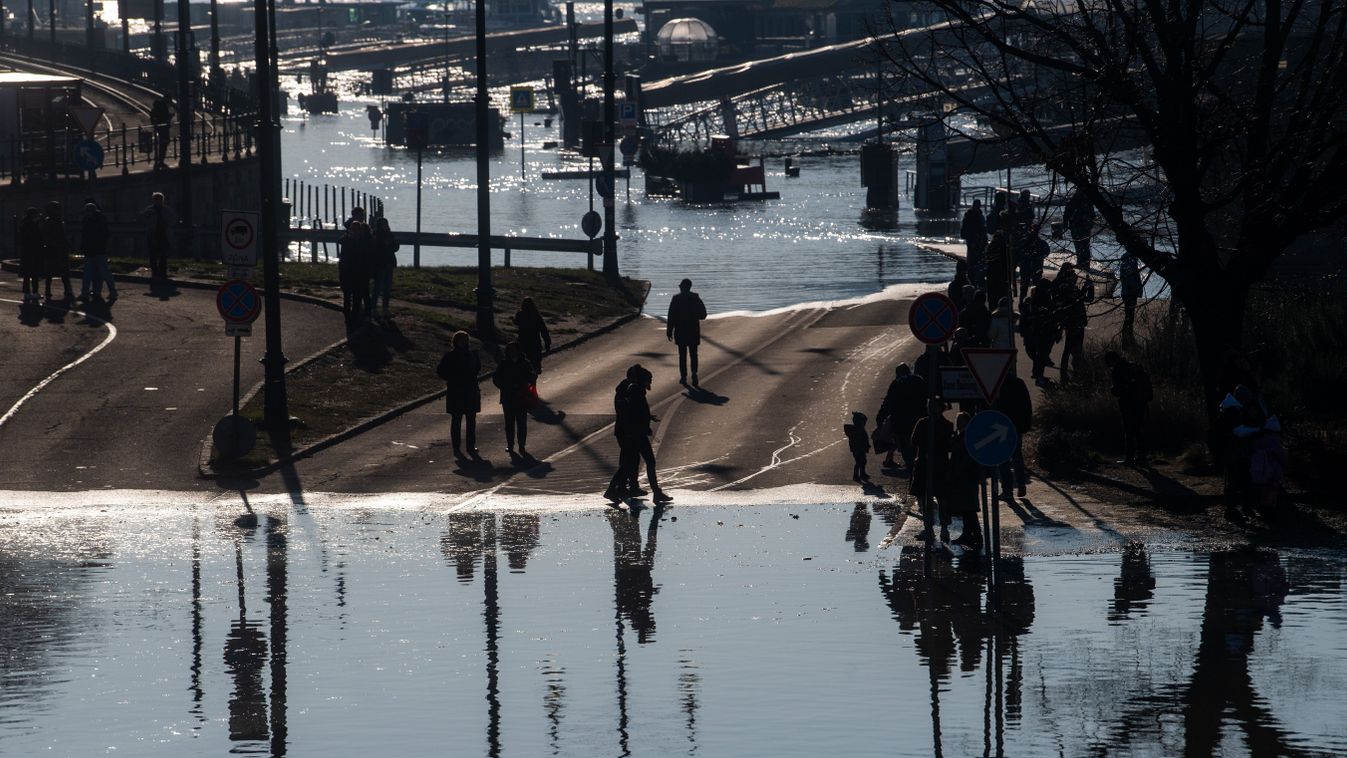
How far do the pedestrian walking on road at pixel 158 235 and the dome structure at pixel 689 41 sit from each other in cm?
13875

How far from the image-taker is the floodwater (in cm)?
1134

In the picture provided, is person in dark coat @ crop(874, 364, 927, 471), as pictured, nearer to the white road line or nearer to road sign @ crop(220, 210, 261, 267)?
road sign @ crop(220, 210, 261, 267)

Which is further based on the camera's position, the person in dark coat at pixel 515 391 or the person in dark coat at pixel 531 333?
the person in dark coat at pixel 531 333

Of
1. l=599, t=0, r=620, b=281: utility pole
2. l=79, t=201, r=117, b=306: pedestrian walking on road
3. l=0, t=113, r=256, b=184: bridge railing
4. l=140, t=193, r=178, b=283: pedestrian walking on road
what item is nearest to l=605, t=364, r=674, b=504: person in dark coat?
l=79, t=201, r=117, b=306: pedestrian walking on road

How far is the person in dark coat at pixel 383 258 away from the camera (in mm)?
31062

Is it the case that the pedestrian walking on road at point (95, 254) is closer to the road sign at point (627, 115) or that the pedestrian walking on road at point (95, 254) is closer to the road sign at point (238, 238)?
the road sign at point (238, 238)

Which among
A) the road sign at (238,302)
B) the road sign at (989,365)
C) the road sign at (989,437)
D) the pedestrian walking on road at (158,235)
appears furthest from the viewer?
the pedestrian walking on road at (158,235)

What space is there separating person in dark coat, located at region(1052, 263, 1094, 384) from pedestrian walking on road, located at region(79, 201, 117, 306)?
52.6 ft

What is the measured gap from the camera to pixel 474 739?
36.9ft

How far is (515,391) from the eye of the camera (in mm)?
23344

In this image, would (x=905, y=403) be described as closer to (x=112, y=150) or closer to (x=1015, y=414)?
(x=1015, y=414)

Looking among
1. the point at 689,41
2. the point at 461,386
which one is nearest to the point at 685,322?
the point at 461,386

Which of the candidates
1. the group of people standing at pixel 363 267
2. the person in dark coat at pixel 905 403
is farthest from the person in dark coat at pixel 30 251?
the person in dark coat at pixel 905 403

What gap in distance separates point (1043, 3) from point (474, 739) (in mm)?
19573
